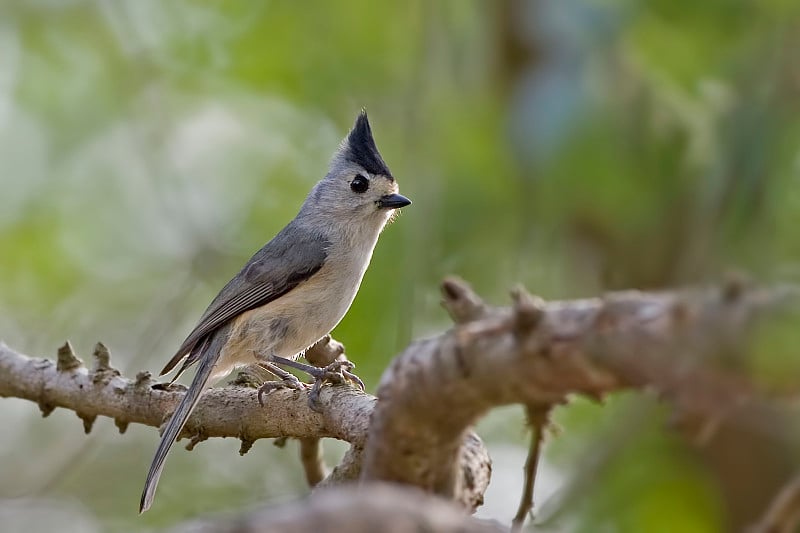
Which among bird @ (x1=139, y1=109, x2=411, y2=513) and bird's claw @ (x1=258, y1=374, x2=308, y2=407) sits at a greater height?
bird @ (x1=139, y1=109, x2=411, y2=513)

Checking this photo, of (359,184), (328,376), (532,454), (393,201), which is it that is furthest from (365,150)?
(532,454)

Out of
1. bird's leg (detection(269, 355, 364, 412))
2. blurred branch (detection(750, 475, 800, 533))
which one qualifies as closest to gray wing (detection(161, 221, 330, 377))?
bird's leg (detection(269, 355, 364, 412))

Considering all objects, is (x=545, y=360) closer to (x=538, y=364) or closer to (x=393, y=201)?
(x=538, y=364)

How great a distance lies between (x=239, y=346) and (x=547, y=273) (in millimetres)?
2028

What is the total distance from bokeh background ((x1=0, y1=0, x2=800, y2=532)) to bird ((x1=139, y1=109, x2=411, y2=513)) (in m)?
0.23

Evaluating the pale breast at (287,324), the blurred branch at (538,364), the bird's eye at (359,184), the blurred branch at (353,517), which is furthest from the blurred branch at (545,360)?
the bird's eye at (359,184)

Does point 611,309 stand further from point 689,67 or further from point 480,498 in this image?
point 689,67

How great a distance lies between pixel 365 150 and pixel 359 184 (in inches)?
6.4

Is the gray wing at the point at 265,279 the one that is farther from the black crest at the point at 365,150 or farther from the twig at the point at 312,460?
the twig at the point at 312,460

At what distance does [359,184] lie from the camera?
463 centimetres

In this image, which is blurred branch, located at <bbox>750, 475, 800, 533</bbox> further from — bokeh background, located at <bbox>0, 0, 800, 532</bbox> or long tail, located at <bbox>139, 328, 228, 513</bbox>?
long tail, located at <bbox>139, 328, 228, 513</bbox>

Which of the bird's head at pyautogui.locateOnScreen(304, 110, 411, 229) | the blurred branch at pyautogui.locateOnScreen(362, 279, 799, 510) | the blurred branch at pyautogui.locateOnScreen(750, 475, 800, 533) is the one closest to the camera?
the blurred branch at pyautogui.locateOnScreen(362, 279, 799, 510)

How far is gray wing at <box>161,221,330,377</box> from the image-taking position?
4.12m

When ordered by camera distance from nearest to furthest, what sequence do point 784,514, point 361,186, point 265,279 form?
point 784,514, point 265,279, point 361,186
